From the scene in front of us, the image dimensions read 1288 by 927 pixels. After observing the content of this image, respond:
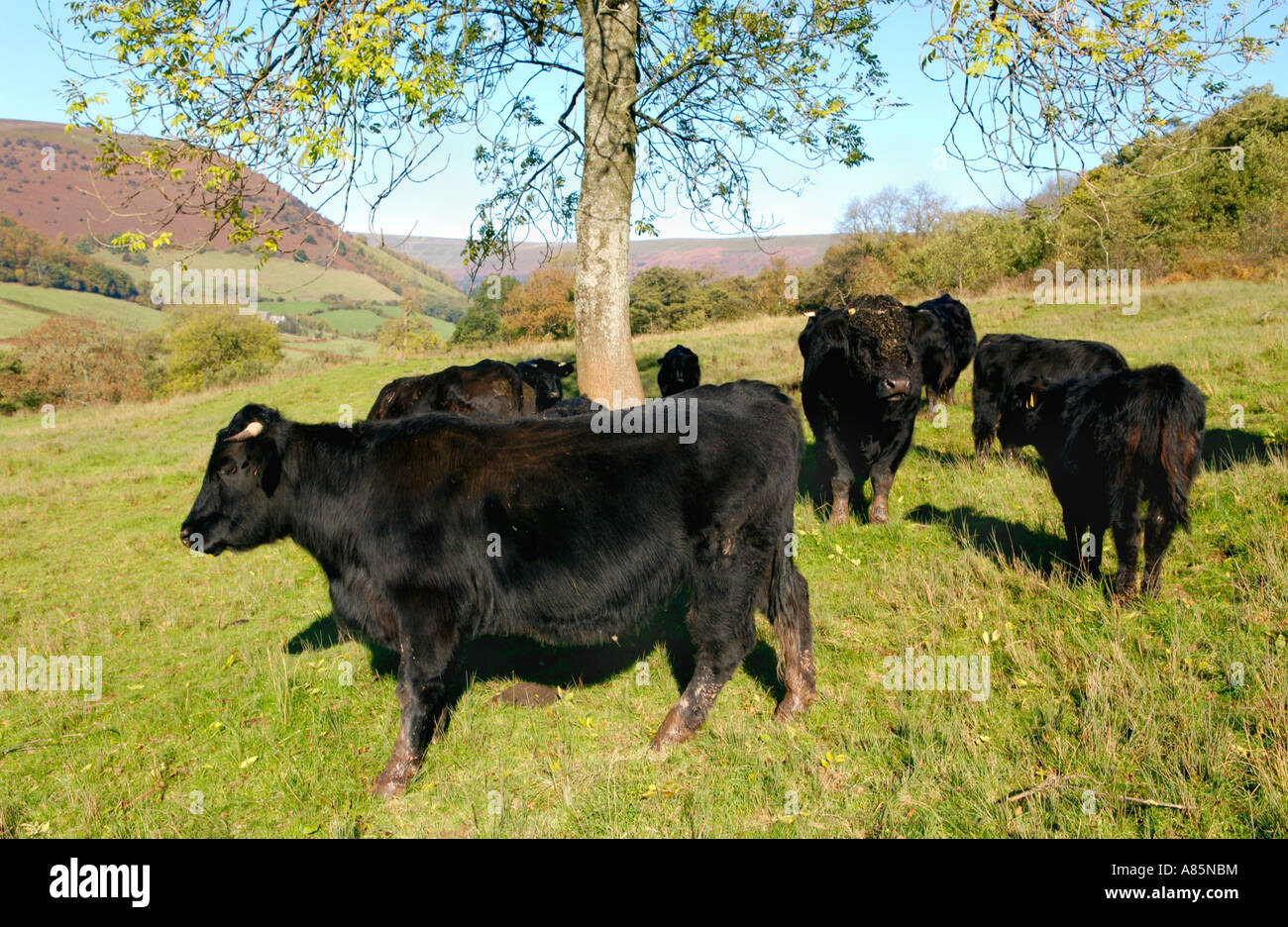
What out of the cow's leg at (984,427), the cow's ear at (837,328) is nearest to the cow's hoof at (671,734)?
the cow's ear at (837,328)

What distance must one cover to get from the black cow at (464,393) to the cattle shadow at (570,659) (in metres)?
4.01

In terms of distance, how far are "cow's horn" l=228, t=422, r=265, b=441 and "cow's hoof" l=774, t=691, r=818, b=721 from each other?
395cm

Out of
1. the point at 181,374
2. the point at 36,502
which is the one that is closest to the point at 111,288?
the point at 181,374

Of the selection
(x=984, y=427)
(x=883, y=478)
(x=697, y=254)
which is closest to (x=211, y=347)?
(x=984, y=427)

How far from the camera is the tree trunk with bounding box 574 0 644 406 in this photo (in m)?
10.1

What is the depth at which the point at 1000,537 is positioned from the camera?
23.7 ft

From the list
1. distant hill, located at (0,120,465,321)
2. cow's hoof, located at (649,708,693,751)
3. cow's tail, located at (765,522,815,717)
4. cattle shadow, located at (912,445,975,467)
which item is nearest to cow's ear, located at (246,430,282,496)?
cow's hoof, located at (649,708,693,751)

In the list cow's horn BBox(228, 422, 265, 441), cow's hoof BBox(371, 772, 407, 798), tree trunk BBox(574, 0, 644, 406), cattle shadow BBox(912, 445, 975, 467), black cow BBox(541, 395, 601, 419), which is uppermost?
tree trunk BBox(574, 0, 644, 406)

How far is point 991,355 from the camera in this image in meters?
11.1

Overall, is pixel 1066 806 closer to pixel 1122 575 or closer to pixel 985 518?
pixel 1122 575

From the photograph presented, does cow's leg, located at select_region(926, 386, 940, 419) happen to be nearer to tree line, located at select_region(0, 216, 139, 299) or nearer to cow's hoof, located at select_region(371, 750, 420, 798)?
cow's hoof, located at select_region(371, 750, 420, 798)

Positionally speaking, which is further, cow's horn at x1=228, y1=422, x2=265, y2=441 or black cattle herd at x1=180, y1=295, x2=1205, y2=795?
cow's horn at x1=228, y1=422, x2=265, y2=441

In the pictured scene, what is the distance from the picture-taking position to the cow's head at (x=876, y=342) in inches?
322

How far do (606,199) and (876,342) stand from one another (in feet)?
14.0
